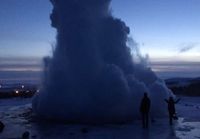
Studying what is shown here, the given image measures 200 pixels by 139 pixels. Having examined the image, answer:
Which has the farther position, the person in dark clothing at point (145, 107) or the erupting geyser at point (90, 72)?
the erupting geyser at point (90, 72)

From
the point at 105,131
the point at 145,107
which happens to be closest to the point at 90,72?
the point at 145,107

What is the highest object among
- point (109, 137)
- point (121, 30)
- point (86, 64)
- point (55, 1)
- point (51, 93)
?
point (55, 1)

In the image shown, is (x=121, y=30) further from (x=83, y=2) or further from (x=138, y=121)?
(x=138, y=121)

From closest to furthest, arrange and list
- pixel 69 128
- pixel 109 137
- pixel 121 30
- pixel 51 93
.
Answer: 1. pixel 109 137
2. pixel 69 128
3. pixel 51 93
4. pixel 121 30

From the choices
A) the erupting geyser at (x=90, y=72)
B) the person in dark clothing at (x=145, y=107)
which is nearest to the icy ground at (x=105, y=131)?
the person in dark clothing at (x=145, y=107)

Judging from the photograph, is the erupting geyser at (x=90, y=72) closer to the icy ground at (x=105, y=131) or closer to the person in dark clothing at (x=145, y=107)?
the icy ground at (x=105, y=131)

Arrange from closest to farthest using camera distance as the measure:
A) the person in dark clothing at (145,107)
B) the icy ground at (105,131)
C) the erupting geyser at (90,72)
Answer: the icy ground at (105,131) < the person in dark clothing at (145,107) < the erupting geyser at (90,72)

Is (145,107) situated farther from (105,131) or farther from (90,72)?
(90,72)

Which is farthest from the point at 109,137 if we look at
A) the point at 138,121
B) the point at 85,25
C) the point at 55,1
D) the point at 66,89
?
the point at 55,1

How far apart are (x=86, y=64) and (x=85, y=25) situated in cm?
289

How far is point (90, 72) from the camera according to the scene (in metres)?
31.2

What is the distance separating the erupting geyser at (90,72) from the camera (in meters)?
30.2

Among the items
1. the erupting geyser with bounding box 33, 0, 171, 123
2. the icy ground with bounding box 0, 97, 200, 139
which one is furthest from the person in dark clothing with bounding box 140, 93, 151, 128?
the erupting geyser with bounding box 33, 0, 171, 123

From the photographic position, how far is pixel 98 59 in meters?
31.6
